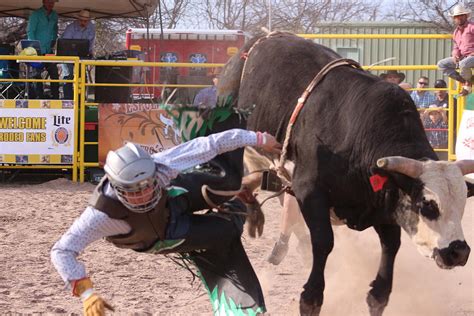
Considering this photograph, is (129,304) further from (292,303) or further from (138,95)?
(138,95)

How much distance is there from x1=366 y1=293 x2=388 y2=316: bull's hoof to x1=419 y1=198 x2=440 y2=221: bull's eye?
0.74 metres

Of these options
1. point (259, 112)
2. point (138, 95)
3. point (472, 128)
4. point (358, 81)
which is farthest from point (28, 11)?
point (358, 81)

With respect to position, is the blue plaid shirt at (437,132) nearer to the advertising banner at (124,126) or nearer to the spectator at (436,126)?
the spectator at (436,126)

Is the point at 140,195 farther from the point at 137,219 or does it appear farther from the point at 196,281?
the point at 196,281

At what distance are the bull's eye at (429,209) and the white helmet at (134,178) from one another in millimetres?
1309

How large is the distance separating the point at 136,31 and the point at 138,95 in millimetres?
5236

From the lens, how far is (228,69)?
5902mm

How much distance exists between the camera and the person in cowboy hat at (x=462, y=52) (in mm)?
8594

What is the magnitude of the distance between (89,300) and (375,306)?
1.90 meters

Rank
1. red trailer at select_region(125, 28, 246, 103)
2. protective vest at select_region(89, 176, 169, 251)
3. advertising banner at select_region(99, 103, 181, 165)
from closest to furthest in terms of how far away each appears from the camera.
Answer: protective vest at select_region(89, 176, 169, 251) → advertising banner at select_region(99, 103, 181, 165) → red trailer at select_region(125, 28, 246, 103)

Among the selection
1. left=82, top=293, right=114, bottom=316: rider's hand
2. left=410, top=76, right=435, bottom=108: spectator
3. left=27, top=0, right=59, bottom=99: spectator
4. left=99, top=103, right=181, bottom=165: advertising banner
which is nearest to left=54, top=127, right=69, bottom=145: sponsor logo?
left=99, top=103, right=181, bottom=165: advertising banner

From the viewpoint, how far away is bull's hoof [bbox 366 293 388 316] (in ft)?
14.8

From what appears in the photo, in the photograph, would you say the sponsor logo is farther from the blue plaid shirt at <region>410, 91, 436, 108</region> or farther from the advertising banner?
the blue plaid shirt at <region>410, 91, 436, 108</region>

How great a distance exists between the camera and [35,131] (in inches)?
397
